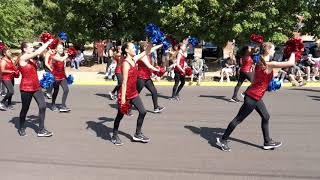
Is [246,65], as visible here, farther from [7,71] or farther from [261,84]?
[7,71]

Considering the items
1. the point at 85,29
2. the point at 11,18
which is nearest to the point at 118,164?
the point at 85,29

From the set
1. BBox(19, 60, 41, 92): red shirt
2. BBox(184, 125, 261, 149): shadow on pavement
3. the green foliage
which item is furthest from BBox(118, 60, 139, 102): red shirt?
the green foliage

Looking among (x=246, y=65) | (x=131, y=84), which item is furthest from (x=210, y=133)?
(x=246, y=65)

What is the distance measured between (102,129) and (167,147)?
1905mm

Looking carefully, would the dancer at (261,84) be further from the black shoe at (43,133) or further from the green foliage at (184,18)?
the green foliage at (184,18)

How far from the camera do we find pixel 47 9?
86.8 ft

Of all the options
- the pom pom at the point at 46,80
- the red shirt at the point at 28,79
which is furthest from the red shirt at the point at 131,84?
the pom pom at the point at 46,80

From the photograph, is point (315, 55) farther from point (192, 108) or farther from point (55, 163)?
point (55, 163)

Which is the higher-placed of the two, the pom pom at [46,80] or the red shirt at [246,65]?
the red shirt at [246,65]

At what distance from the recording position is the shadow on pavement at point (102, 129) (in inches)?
336

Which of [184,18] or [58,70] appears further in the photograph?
Result: [184,18]

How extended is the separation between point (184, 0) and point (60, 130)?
11323mm

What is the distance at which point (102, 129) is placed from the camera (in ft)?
30.1

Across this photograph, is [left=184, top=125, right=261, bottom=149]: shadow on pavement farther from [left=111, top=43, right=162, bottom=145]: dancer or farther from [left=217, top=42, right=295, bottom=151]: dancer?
[left=111, top=43, right=162, bottom=145]: dancer
